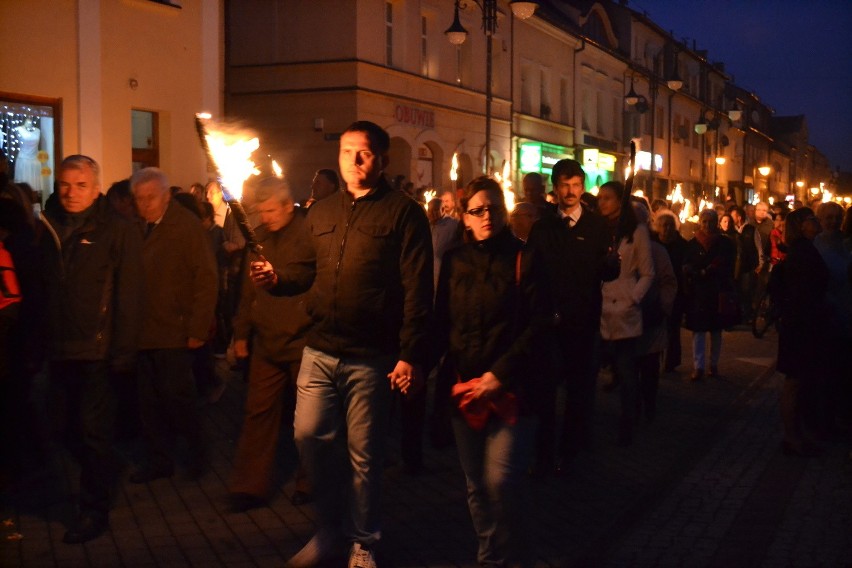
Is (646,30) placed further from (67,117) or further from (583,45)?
(67,117)

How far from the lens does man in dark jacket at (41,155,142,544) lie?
5395 millimetres

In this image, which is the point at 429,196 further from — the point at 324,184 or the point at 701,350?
the point at 324,184

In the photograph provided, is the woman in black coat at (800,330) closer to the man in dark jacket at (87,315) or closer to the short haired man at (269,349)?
the short haired man at (269,349)

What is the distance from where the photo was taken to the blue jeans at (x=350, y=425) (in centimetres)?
487

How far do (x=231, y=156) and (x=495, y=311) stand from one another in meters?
1.40

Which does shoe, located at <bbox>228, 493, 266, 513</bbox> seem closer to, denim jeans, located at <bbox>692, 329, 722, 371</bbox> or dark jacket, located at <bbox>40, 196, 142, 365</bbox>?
dark jacket, located at <bbox>40, 196, 142, 365</bbox>

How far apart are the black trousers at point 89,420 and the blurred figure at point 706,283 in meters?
7.49

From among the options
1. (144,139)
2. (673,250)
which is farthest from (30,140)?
(673,250)

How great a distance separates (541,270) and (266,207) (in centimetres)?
188

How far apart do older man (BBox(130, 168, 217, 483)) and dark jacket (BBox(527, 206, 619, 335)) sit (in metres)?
2.28

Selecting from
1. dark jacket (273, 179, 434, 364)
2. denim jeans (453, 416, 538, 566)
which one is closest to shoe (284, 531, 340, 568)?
denim jeans (453, 416, 538, 566)

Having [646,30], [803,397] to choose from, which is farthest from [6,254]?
[646,30]

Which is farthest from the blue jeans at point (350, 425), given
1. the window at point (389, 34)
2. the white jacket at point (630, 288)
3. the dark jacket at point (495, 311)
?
the window at point (389, 34)

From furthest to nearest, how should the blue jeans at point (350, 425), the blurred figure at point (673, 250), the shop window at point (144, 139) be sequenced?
the shop window at point (144, 139), the blurred figure at point (673, 250), the blue jeans at point (350, 425)
